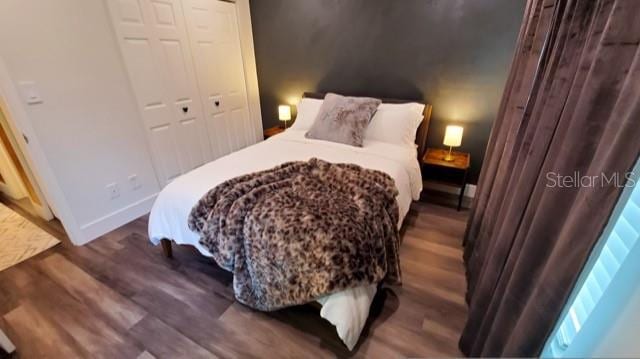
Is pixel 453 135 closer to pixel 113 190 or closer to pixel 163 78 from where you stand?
pixel 163 78

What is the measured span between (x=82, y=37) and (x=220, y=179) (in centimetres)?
157

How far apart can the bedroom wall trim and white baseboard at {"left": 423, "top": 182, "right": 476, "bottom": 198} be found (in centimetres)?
241

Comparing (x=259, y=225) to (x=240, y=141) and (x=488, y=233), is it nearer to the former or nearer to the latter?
(x=488, y=233)

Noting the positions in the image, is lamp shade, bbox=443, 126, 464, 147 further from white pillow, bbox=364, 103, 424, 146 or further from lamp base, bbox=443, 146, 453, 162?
white pillow, bbox=364, 103, 424, 146

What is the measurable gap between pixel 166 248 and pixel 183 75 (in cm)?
179

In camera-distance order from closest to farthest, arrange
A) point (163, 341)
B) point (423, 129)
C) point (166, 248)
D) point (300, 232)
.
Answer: point (300, 232) < point (163, 341) < point (166, 248) < point (423, 129)

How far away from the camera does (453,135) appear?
2469mm

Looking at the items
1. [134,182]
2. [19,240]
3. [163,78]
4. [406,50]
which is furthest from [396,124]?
[19,240]

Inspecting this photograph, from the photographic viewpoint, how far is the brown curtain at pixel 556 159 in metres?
0.67

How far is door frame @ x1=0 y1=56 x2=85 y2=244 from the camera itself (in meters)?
1.72

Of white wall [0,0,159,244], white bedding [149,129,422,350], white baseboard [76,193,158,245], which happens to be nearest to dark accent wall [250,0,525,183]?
white bedding [149,129,422,350]

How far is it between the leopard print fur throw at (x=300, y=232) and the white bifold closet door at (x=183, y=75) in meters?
1.53

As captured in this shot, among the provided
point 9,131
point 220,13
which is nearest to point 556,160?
point 220,13

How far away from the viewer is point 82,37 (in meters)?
2.02
